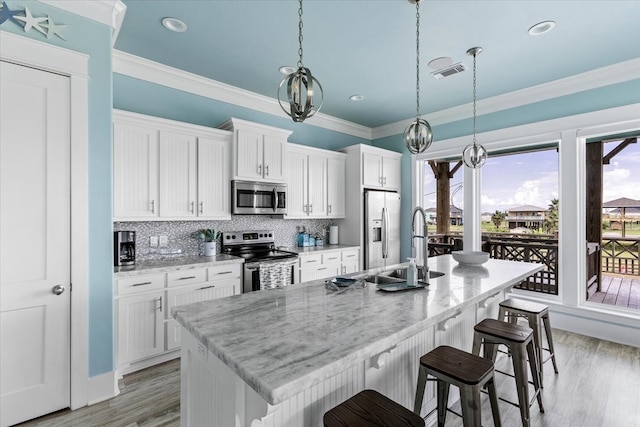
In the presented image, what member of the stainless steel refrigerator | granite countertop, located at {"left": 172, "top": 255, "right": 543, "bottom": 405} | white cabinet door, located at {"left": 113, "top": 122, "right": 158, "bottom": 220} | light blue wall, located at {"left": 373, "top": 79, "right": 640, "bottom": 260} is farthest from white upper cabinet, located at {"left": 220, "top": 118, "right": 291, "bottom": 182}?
light blue wall, located at {"left": 373, "top": 79, "right": 640, "bottom": 260}

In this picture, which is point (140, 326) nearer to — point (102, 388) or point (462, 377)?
point (102, 388)

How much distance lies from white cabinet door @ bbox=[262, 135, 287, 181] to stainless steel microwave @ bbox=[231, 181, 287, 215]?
11 centimetres

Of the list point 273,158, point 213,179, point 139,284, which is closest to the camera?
point 139,284

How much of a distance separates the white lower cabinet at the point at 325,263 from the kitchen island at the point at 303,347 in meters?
2.00

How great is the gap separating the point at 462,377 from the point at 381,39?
270cm

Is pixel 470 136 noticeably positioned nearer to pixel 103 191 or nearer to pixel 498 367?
pixel 498 367

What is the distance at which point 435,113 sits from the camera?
15.9ft

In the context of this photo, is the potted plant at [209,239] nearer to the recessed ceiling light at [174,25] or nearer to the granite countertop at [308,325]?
the granite countertop at [308,325]

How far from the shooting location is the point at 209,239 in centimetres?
363

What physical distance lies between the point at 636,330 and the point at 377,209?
3.18 meters

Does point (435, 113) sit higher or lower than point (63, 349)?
higher

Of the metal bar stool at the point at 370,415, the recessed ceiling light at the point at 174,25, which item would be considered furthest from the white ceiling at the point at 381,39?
the metal bar stool at the point at 370,415

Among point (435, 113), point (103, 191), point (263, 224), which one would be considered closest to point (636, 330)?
point (435, 113)

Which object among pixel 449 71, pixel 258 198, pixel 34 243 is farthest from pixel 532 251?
pixel 34 243
